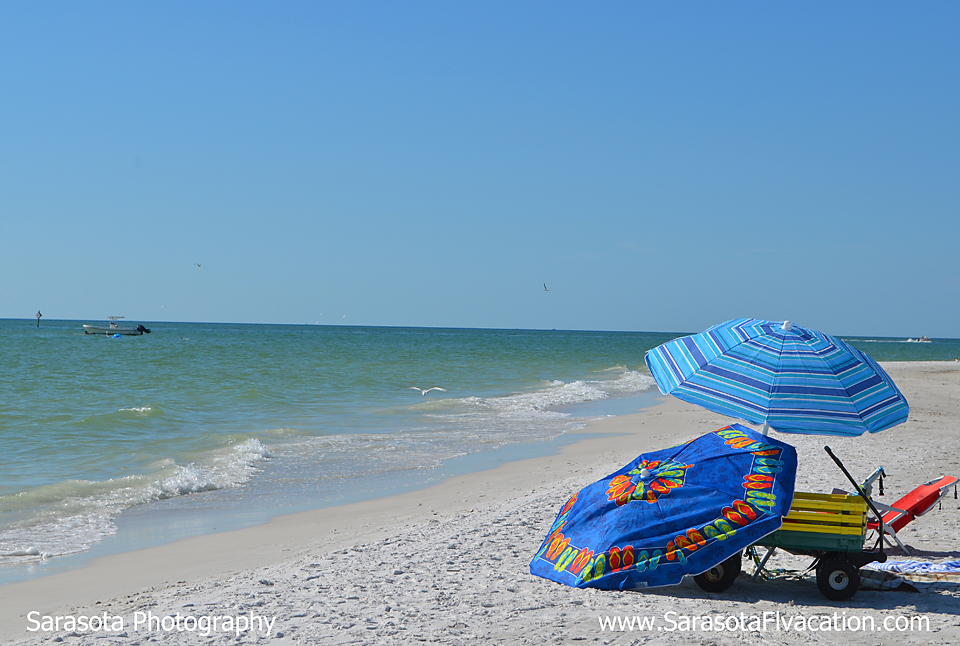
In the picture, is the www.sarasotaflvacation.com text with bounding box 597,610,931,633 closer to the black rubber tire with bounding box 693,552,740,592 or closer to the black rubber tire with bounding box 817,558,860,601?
the black rubber tire with bounding box 817,558,860,601

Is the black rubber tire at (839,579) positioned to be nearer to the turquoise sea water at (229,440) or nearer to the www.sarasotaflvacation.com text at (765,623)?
the www.sarasotaflvacation.com text at (765,623)

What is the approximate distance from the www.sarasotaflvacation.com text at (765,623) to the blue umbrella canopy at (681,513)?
1.13 feet

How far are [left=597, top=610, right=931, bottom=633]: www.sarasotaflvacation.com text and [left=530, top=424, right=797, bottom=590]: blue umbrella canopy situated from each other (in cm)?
34

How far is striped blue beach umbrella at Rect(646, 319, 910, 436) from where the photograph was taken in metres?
4.32

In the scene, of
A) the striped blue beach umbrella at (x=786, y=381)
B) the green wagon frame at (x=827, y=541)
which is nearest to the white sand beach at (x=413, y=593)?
the green wagon frame at (x=827, y=541)

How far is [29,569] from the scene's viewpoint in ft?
19.7

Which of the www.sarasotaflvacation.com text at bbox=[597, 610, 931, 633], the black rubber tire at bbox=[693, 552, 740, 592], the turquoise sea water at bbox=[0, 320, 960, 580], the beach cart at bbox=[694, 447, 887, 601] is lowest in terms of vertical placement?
the turquoise sea water at bbox=[0, 320, 960, 580]

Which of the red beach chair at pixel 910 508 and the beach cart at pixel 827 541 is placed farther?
the red beach chair at pixel 910 508

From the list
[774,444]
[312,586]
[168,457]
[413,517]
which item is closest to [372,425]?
[168,457]

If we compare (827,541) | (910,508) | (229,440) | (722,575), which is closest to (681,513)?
(722,575)

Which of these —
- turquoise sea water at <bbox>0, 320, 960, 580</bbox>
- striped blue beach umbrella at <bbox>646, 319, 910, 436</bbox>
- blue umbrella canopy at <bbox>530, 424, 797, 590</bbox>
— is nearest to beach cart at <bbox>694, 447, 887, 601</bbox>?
blue umbrella canopy at <bbox>530, 424, 797, 590</bbox>

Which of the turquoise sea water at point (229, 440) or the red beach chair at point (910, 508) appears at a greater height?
the red beach chair at point (910, 508)

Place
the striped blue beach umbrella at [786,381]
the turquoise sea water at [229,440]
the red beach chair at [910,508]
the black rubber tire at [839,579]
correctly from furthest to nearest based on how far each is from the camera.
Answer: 1. the turquoise sea water at [229,440]
2. the red beach chair at [910,508]
3. the black rubber tire at [839,579]
4. the striped blue beach umbrella at [786,381]

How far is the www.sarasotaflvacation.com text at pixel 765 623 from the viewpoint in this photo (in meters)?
4.00
